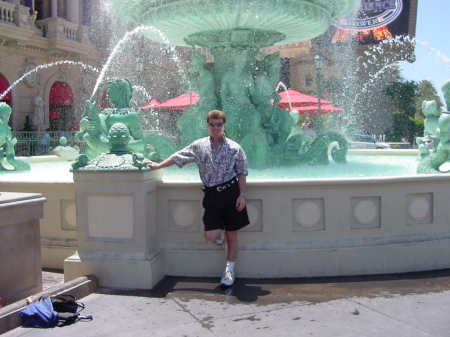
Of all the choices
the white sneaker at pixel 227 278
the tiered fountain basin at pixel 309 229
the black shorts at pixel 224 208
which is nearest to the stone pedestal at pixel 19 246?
the tiered fountain basin at pixel 309 229

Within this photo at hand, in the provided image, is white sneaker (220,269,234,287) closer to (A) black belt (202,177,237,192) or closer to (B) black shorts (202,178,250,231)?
(B) black shorts (202,178,250,231)

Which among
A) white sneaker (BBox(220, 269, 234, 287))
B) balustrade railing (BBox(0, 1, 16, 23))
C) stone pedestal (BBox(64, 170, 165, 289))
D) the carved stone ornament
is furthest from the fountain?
the carved stone ornament

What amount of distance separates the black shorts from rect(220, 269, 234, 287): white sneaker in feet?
1.31

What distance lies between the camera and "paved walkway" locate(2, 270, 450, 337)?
376 centimetres

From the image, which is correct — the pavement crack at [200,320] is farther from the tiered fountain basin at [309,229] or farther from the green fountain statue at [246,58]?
the green fountain statue at [246,58]

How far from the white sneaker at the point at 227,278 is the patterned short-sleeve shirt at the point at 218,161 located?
83cm

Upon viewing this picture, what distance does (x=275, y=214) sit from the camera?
5.07m

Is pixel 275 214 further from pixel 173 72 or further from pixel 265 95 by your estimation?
pixel 173 72

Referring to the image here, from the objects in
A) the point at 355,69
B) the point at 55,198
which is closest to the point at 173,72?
the point at 355,69

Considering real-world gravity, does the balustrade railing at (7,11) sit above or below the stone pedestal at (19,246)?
above

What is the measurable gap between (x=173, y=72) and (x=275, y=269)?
109ft

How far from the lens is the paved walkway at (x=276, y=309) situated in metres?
3.76

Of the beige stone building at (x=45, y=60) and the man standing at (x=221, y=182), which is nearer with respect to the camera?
the man standing at (x=221, y=182)

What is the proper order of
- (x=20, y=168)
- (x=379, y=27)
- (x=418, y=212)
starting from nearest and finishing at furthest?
1. (x=418, y=212)
2. (x=20, y=168)
3. (x=379, y=27)
